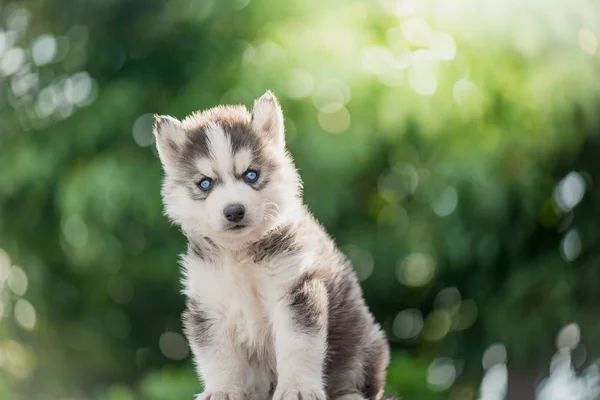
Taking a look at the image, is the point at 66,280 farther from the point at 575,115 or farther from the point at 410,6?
the point at 575,115

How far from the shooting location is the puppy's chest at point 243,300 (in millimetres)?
2162

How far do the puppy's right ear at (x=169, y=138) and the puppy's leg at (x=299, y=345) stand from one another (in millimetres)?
547

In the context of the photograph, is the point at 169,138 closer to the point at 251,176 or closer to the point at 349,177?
the point at 251,176

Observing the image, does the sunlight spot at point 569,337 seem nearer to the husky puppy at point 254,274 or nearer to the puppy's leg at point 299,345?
the husky puppy at point 254,274

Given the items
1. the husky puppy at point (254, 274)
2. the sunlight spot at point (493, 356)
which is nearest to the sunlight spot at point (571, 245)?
the sunlight spot at point (493, 356)

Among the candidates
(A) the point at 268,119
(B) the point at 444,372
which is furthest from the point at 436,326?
(A) the point at 268,119

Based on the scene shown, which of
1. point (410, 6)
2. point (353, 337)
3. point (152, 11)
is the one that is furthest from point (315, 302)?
point (152, 11)

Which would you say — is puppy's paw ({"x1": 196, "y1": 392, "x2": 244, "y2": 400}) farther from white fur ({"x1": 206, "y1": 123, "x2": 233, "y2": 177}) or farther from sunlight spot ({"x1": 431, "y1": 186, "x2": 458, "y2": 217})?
sunlight spot ({"x1": 431, "y1": 186, "x2": 458, "y2": 217})

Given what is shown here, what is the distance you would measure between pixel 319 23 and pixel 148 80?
131 cm

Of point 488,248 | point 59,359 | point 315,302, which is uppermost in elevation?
point 315,302

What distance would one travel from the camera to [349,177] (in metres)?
5.32

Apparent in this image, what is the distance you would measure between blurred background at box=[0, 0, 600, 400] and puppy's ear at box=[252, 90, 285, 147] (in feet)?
8.80

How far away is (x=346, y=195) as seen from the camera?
17.6 ft

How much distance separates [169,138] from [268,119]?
30cm
